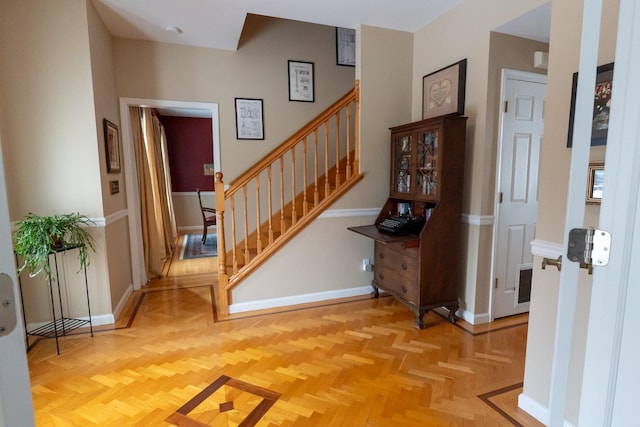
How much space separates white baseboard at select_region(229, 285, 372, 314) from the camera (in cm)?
312

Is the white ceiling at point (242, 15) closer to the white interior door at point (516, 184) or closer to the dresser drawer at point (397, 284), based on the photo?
the white interior door at point (516, 184)

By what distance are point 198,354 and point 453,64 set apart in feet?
10.3

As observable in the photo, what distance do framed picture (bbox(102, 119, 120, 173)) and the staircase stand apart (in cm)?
101

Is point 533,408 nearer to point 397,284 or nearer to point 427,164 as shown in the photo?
point 397,284

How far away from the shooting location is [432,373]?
2.15 metres

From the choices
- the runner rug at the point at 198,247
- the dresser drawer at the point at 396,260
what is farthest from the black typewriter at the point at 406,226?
the runner rug at the point at 198,247

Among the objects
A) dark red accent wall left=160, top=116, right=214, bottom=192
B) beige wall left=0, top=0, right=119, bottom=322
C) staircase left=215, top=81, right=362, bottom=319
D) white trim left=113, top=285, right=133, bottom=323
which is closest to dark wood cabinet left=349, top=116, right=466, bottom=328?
staircase left=215, top=81, right=362, bottom=319

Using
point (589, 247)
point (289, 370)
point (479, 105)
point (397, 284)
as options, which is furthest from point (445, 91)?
point (289, 370)

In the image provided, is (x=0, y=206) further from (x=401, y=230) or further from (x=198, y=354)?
(x=401, y=230)

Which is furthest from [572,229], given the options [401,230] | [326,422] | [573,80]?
[401,230]

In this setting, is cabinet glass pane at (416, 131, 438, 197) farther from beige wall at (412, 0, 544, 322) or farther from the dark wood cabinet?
beige wall at (412, 0, 544, 322)

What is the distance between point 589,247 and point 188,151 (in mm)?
7586

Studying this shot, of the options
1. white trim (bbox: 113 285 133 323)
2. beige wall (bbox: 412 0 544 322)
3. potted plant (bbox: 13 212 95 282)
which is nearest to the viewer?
potted plant (bbox: 13 212 95 282)

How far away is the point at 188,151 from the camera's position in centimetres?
733
